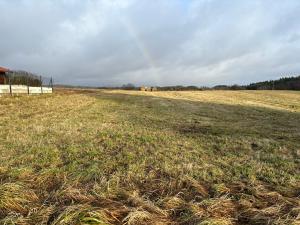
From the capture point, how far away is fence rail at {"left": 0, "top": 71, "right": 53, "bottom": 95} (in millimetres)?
26998

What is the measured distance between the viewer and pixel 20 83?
1196 inches

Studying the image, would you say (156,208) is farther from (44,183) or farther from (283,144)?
(283,144)

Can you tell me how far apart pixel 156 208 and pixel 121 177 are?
1334 millimetres

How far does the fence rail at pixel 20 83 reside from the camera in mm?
26998

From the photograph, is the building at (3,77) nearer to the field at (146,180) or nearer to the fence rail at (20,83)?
the fence rail at (20,83)

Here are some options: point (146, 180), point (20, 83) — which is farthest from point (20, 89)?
A: point (146, 180)

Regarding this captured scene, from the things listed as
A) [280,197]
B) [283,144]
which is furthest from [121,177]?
[283,144]

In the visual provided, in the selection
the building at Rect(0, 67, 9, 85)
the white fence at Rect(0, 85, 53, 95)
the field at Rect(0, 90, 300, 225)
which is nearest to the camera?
the field at Rect(0, 90, 300, 225)

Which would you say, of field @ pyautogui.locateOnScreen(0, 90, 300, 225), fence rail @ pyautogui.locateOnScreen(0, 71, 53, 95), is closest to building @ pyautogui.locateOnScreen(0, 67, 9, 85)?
fence rail @ pyautogui.locateOnScreen(0, 71, 53, 95)

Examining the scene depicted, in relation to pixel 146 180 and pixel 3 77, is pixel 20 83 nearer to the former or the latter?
pixel 3 77

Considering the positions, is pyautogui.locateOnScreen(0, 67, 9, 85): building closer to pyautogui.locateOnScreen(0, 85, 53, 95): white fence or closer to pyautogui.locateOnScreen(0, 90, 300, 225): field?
pyautogui.locateOnScreen(0, 85, 53, 95): white fence

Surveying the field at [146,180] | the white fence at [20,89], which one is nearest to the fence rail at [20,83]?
the white fence at [20,89]

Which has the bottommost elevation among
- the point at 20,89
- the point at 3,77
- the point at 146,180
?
the point at 146,180

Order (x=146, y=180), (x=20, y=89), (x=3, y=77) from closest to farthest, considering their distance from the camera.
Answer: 1. (x=146, y=180)
2. (x=3, y=77)
3. (x=20, y=89)
